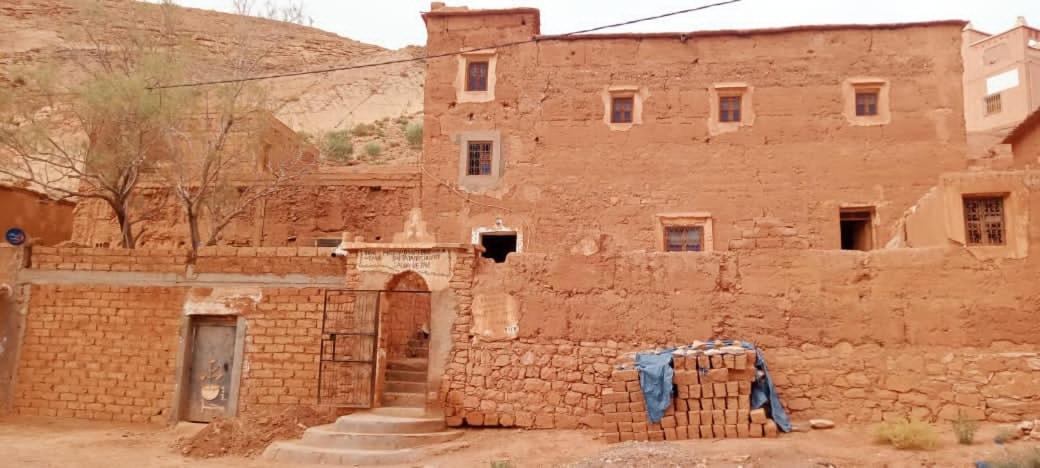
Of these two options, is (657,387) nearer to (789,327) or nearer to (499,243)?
(789,327)

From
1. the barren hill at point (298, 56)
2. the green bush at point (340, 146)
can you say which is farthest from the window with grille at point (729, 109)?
the barren hill at point (298, 56)

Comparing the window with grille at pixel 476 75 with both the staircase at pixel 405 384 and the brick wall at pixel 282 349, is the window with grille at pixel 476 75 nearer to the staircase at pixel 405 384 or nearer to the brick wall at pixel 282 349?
the staircase at pixel 405 384

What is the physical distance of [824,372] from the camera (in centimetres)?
1013

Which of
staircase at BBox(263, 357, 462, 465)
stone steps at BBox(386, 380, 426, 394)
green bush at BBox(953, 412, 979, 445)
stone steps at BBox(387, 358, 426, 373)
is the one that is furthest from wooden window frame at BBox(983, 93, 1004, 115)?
staircase at BBox(263, 357, 462, 465)

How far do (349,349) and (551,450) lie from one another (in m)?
3.92

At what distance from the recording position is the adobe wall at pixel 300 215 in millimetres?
19156

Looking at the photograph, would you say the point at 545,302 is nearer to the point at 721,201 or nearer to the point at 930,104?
the point at 721,201

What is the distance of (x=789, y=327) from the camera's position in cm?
1036

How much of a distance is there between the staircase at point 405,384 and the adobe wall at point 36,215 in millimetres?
7941

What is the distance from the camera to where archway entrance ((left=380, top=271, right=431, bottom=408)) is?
12.0 m

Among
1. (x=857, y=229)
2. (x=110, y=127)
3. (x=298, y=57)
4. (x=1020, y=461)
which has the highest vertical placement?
(x=298, y=57)

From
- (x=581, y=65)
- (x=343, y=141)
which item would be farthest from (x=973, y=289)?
(x=343, y=141)

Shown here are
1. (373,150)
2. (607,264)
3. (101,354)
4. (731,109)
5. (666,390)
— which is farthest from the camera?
(373,150)

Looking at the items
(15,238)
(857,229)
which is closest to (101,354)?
(15,238)
